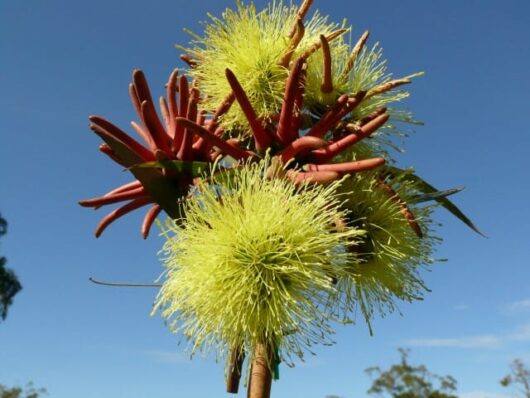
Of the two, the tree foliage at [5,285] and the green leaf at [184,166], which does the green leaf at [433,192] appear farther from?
the tree foliage at [5,285]

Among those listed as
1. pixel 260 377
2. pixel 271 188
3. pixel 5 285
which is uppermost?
pixel 5 285

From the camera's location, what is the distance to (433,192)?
1.42 metres

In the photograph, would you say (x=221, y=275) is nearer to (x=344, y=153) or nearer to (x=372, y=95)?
(x=344, y=153)

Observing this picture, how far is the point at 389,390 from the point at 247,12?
2568cm

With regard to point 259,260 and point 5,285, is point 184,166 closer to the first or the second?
point 259,260

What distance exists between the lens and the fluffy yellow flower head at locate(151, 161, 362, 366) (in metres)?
1.12

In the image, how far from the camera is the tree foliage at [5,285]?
48.8ft

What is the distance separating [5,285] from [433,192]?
15482 millimetres

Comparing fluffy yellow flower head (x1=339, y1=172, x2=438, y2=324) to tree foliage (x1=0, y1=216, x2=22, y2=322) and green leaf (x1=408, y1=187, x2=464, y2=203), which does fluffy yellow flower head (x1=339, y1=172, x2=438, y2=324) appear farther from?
tree foliage (x1=0, y1=216, x2=22, y2=322)

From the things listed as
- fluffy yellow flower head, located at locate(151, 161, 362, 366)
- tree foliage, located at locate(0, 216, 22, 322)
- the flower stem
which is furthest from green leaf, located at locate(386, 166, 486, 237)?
tree foliage, located at locate(0, 216, 22, 322)

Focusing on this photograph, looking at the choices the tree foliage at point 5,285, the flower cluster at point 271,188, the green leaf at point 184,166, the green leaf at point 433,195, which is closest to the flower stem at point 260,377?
the flower cluster at point 271,188

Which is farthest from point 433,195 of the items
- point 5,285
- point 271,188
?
point 5,285

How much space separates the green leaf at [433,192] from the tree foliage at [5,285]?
1516cm

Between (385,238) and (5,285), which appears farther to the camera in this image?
(5,285)
